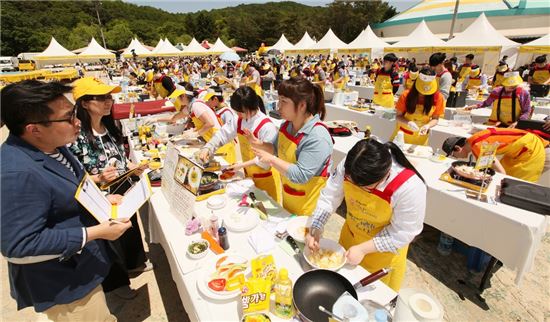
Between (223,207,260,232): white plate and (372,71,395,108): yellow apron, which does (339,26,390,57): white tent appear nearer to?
(372,71,395,108): yellow apron

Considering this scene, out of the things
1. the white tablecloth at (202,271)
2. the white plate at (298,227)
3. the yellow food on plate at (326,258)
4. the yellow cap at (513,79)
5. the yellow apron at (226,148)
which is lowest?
the white tablecloth at (202,271)

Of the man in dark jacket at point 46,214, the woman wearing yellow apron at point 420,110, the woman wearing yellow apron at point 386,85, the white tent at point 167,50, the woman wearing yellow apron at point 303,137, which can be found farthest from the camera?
the white tent at point 167,50

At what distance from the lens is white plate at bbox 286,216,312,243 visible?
190cm

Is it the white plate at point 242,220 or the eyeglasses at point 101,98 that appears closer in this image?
the white plate at point 242,220

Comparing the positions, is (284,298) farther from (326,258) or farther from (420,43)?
(420,43)

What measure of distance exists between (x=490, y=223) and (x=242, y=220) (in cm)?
238

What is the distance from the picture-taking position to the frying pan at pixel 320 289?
1.38 m

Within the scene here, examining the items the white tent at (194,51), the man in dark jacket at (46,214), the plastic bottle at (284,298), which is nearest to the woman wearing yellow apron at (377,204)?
the plastic bottle at (284,298)

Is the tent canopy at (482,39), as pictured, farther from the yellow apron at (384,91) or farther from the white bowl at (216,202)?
the white bowl at (216,202)

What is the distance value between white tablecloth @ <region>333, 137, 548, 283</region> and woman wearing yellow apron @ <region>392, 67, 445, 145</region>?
1106 millimetres

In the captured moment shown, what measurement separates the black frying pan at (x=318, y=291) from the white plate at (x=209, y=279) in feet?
1.19

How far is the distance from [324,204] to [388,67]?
246 inches

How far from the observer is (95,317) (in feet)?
5.73

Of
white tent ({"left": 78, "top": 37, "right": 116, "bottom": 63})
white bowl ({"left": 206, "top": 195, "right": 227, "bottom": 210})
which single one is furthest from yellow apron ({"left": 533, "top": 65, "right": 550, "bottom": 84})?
white tent ({"left": 78, "top": 37, "right": 116, "bottom": 63})
